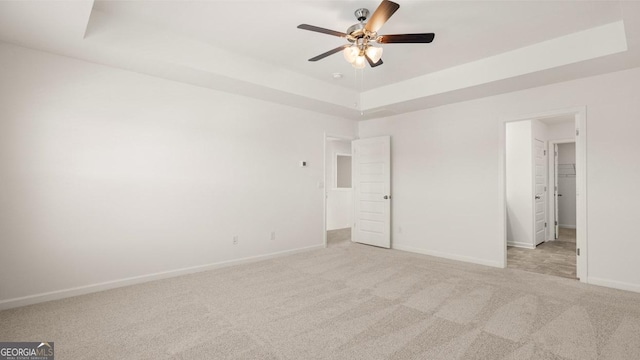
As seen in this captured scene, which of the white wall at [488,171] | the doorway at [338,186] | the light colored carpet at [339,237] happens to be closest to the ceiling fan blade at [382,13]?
the white wall at [488,171]

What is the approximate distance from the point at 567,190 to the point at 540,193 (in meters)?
3.23

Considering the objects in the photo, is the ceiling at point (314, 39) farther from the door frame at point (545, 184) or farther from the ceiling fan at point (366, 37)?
the door frame at point (545, 184)

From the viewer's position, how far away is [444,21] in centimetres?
301

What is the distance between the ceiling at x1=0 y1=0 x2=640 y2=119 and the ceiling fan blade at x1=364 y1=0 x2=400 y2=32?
1.18 ft

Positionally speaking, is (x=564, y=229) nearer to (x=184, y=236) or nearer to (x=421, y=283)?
(x=421, y=283)

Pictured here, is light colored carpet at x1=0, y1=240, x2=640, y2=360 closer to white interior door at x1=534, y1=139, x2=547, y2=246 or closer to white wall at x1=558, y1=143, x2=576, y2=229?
white interior door at x1=534, y1=139, x2=547, y2=246

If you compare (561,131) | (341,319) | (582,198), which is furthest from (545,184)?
(341,319)

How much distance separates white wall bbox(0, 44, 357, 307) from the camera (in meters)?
2.98

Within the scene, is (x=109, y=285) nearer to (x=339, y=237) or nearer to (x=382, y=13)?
(x=382, y=13)

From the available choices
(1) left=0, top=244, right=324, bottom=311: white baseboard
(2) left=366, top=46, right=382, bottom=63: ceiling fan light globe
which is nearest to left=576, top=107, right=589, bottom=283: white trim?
(2) left=366, top=46, right=382, bottom=63: ceiling fan light globe

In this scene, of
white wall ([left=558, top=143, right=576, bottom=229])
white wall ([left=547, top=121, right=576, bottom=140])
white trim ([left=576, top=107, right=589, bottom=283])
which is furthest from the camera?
white wall ([left=558, top=143, right=576, bottom=229])

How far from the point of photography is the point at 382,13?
2.31m

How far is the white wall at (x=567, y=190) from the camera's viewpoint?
321 inches

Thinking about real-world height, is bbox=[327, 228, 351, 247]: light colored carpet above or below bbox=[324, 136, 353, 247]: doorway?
below
